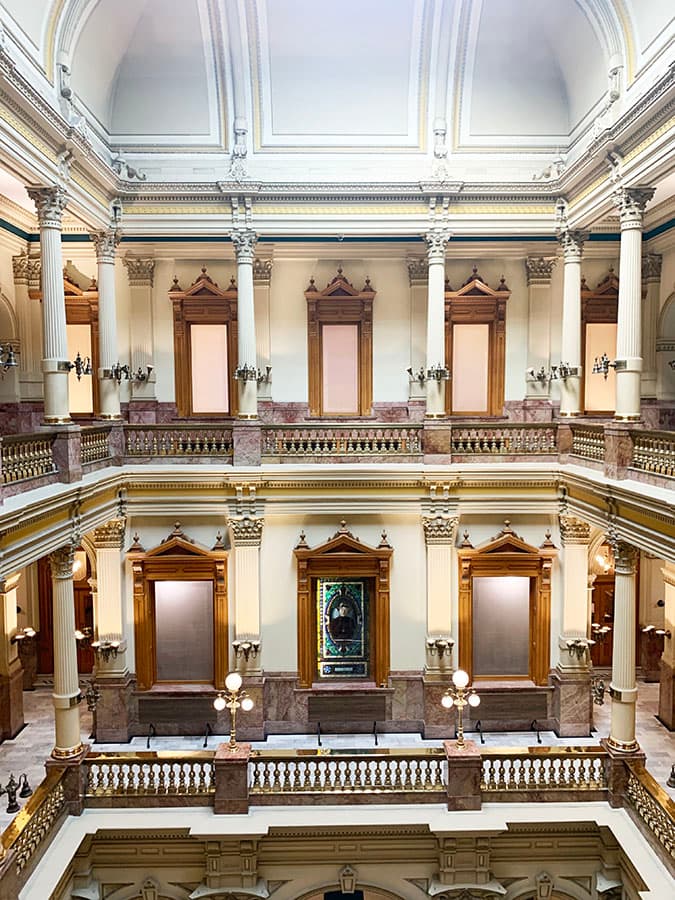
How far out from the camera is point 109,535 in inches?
496

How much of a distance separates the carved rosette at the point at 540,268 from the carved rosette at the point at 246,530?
7440 mm

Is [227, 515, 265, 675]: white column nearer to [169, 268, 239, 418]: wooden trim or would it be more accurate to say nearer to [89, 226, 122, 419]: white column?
[169, 268, 239, 418]: wooden trim

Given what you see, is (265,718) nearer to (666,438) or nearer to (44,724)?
(44,724)

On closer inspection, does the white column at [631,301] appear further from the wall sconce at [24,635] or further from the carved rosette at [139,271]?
the wall sconce at [24,635]

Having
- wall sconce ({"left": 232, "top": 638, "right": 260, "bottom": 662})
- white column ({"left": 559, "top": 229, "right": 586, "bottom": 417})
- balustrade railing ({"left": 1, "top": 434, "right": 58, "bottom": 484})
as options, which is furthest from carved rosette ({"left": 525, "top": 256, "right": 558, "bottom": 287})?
balustrade railing ({"left": 1, "top": 434, "right": 58, "bottom": 484})

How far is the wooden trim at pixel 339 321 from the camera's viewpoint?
14.1 meters

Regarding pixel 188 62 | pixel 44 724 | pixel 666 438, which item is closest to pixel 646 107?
pixel 666 438

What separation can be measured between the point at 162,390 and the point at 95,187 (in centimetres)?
418

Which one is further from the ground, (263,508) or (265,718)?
(263,508)

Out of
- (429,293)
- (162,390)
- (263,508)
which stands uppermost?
(429,293)

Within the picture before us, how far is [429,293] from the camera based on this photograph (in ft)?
42.4

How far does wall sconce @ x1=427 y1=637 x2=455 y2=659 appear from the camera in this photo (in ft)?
41.8

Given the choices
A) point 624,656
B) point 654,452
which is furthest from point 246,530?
point 654,452

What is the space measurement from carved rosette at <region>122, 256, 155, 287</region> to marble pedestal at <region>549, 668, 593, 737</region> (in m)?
11.2
